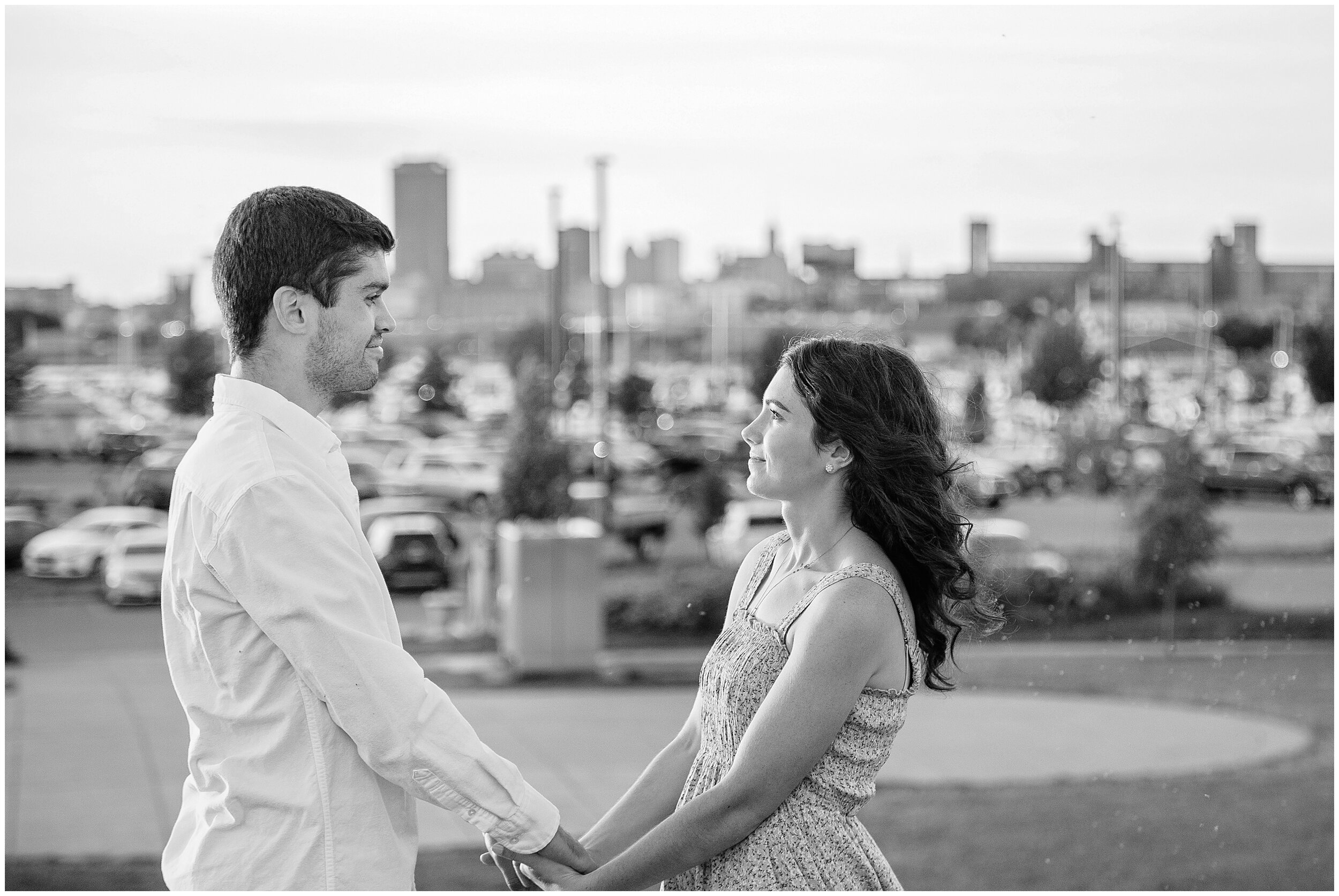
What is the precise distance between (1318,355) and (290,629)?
16.9 meters

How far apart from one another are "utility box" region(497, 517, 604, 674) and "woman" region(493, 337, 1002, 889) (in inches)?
328

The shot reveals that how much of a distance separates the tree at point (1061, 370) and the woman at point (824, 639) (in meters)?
16.9

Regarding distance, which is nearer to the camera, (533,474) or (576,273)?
(533,474)

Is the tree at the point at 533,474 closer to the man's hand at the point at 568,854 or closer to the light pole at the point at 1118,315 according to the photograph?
the light pole at the point at 1118,315

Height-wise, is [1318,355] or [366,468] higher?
[1318,355]

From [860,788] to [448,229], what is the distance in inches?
151

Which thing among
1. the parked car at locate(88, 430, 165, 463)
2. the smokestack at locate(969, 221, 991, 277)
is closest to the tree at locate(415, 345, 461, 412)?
the parked car at locate(88, 430, 165, 463)

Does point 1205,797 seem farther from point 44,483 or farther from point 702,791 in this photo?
point 44,483

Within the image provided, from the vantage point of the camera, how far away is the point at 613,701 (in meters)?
8.75

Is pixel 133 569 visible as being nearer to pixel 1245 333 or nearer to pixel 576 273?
pixel 576 273

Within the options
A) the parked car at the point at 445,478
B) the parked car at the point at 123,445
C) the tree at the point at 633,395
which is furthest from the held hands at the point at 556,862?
the tree at the point at 633,395

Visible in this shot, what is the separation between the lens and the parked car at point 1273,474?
17625 mm

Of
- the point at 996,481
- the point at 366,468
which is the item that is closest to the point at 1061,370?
the point at 996,481

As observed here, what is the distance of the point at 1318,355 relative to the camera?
16.2m
